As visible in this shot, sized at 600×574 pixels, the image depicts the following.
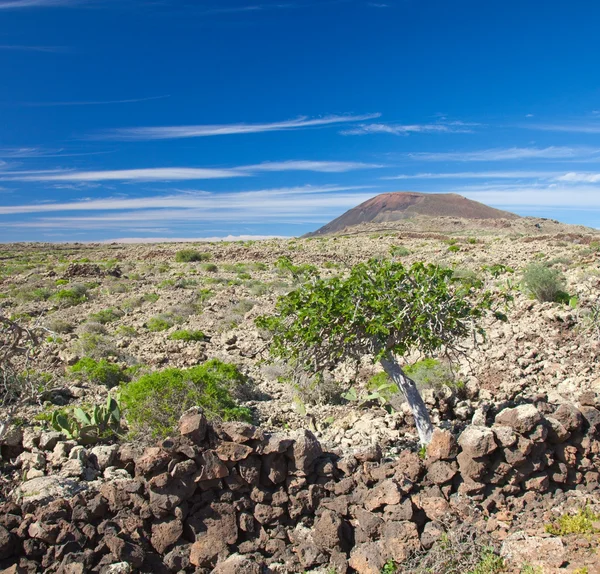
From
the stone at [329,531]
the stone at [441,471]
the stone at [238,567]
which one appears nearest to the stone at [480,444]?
the stone at [441,471]

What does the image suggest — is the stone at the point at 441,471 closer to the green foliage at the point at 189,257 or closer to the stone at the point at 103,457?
the stone at the point at 103,457

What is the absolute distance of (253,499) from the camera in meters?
5.91

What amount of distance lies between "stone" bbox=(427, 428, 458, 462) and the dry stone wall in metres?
0.01

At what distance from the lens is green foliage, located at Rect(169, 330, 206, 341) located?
1357 cm

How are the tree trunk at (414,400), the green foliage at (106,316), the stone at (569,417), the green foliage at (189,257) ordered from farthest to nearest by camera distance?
1. the green foliage at (189,257)
2. the green foliage at (106,316)
3. the tree trunk at (414,400)
4. the stone at (569,417)

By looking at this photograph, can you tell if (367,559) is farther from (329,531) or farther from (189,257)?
(189,257)

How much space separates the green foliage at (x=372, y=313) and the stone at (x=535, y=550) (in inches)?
92.7

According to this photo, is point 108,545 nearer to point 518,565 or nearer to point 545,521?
point 518,565

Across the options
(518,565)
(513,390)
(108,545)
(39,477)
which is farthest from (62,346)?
(518,565)

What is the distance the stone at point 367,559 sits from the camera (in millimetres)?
5262

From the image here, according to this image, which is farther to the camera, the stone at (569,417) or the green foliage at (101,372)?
the green foliage at (101,372)

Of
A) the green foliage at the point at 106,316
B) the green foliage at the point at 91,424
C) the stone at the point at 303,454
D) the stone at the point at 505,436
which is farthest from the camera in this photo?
the green foliage at the point at 106,316

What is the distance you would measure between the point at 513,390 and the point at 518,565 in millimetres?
4171

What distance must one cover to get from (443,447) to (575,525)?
4.84 ft
